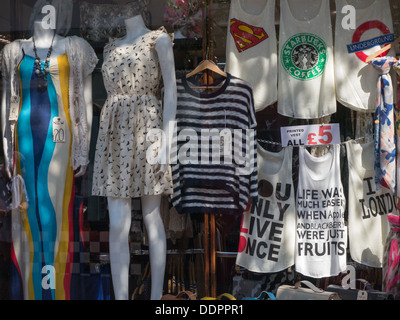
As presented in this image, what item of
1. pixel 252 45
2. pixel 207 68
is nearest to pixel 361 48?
pixel 252 45

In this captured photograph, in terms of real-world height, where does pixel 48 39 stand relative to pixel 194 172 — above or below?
above

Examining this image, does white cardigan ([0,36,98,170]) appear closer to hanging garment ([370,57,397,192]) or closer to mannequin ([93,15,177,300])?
mannequin ([93,15,177,300])

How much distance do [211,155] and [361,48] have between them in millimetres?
1254

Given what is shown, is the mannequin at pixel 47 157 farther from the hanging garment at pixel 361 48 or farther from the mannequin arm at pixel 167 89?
the hanging garment at pixel 361 48

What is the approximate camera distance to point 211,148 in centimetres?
432

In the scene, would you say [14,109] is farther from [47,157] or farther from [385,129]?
[385,129]

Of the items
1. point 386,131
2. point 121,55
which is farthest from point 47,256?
point 386,131

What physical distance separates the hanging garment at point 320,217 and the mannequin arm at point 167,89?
37.6 inches

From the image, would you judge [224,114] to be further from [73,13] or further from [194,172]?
[73,13]

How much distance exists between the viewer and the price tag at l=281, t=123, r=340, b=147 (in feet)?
14.5

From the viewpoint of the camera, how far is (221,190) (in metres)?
4.31
